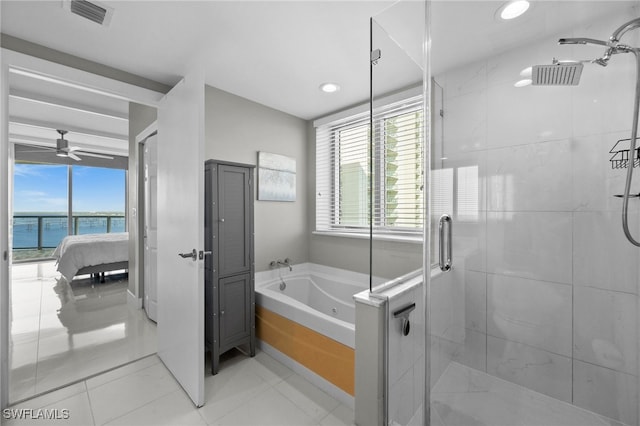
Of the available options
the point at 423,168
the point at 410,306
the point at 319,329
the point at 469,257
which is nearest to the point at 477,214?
the point at 469,257

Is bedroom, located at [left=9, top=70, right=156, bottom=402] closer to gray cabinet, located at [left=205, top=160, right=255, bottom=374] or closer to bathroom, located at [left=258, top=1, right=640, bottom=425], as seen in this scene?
gray cabinet, located at [left=205, top=160, right=255, bottom=374]

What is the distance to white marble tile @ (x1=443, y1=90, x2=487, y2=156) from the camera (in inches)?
56.2

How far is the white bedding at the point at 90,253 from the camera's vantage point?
3895 millimetres

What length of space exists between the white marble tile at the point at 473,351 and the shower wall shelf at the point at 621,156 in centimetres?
96

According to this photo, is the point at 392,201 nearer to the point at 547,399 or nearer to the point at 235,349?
the point at 547,399

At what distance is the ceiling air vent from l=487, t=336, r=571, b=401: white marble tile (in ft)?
8.99

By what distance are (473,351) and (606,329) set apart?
55cm

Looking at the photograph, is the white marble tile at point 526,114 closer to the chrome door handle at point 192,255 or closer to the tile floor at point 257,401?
the tile floor at point 257,401

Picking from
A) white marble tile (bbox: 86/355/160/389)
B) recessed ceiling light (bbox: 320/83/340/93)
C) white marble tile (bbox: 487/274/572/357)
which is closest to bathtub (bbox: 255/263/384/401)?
white marble tile (bbox: 487/274/572/357)

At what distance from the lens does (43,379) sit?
189 centimetres

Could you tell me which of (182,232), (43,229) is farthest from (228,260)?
(43,229)

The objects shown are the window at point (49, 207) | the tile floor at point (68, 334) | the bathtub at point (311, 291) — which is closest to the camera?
the tile floor at point (68, 334)

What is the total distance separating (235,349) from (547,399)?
2113mm

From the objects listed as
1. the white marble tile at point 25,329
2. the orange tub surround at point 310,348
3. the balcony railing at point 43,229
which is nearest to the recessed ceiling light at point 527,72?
the orange tub surround at point 310,348
